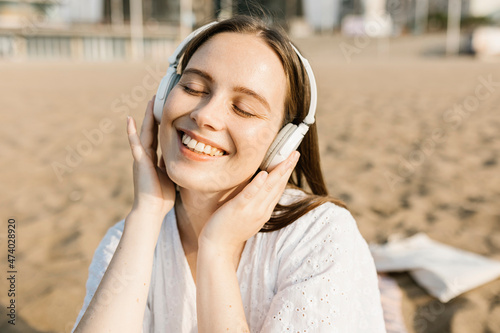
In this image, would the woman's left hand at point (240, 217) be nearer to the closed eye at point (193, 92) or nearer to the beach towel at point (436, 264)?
the closed eye at point (193, 92)

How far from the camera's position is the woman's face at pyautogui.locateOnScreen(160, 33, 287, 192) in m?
1.54

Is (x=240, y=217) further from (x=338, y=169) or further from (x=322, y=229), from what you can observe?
(x=338, y=169)

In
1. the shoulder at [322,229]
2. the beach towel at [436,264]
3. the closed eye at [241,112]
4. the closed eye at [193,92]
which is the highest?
the closed eye at [193,92]

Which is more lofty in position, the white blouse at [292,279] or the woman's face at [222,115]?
the woman's face at [222,115]

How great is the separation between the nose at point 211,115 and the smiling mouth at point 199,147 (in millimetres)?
59

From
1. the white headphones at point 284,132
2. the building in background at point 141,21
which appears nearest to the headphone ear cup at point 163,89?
the white headphones at point 284,132

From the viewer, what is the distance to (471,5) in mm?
40375

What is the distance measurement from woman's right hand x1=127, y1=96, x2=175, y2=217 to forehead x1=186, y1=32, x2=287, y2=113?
0.36 metres

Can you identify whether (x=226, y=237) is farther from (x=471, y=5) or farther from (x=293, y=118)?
(x=471, y=5)

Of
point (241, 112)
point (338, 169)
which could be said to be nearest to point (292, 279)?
point (241, 112)

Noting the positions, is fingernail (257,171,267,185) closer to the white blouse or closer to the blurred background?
the white blouse

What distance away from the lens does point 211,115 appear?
1.51m

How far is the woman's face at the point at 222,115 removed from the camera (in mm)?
1545

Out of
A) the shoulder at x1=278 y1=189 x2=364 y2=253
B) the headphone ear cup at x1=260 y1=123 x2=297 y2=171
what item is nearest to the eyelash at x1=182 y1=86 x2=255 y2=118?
the headphone ear cup at x1=260 y1=123 x2=297 y2=171
